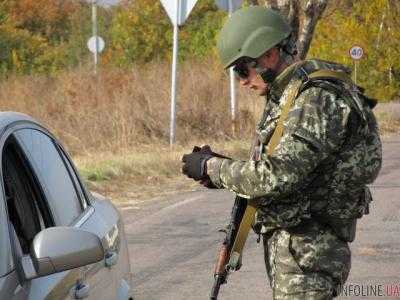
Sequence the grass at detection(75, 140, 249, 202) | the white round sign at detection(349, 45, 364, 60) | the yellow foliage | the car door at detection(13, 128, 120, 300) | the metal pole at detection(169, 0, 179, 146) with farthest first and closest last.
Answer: the yellow foliage
the white round sign at detection(349, 45, 364, 60)
the metal pole at detection(169, 0, 179, 146)
the grass at detection(75, 140, 249, 202)
the car door at detection(13, 128, 120, 300)

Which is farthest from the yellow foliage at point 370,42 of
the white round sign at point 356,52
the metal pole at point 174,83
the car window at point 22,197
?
the car window at point 22,197

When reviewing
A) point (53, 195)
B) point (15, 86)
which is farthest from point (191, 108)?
point (53, 195)

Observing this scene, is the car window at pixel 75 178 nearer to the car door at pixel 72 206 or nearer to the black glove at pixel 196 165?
the car door at pixel 72 206

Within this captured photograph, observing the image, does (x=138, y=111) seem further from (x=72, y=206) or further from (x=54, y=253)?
(x=54, y=253)

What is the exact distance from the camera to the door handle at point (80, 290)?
11.5 feet

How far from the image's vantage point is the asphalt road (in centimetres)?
732

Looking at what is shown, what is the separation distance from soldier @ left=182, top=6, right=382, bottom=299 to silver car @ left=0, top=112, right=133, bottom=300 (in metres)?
0.57

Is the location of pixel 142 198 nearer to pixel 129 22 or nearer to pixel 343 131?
pixel 343 131

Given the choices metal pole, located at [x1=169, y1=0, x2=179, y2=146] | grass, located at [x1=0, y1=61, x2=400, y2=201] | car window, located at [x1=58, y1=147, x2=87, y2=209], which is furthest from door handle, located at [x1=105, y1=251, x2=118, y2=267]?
metal pole, located at [x1=169, y1=0, x2=179, y2=146]

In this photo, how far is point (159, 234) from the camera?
9758 mm

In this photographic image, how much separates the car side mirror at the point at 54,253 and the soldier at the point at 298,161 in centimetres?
73

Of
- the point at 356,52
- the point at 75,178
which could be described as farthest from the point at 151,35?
the point at 75,178

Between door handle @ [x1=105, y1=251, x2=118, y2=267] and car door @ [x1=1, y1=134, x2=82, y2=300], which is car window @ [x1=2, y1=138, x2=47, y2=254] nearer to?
car door @ [x1=1, y1=134, x2=82, y2=300]

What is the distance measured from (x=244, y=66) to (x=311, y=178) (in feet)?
1.60
